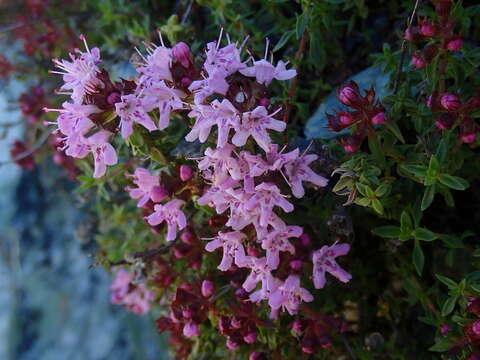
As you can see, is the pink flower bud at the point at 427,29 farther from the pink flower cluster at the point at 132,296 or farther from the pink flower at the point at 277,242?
the pink flower cluster at the point at 132,296

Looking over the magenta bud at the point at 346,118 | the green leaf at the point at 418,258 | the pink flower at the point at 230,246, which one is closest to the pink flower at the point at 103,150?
the pink flower at the point at 230,246

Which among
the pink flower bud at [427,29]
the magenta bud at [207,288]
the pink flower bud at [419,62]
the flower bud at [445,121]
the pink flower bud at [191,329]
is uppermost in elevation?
the pink flower bud at [427,29]

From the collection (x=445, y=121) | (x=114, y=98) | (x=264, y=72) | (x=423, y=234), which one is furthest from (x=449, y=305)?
(x=114, y=98)

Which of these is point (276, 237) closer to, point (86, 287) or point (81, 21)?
point (81, 21)

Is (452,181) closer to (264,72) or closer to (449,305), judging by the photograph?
(449,305)

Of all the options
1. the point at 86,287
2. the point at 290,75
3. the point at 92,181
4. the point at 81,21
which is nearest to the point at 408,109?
the point at 290,75

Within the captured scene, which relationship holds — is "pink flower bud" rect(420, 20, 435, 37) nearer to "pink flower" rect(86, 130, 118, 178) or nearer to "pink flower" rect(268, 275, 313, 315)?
"pink flower" rect(268, 275, 313, 315)
